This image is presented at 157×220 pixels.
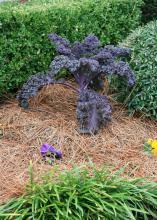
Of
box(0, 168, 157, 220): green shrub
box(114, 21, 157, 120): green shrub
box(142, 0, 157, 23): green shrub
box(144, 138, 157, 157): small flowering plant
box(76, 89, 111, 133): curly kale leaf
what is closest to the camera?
box(0, 168, 157, 220): green shrub

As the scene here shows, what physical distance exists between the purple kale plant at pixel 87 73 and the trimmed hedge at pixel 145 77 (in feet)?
0.71

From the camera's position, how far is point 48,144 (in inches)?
174

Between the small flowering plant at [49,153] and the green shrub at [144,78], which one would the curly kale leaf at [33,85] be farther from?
the green shrub at [144,78]

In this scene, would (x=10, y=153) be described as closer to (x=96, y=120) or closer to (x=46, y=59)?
(x=96, y=120)

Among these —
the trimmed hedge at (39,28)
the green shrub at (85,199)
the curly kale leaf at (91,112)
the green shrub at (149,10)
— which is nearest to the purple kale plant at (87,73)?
the curly kale leaf at (91,112)

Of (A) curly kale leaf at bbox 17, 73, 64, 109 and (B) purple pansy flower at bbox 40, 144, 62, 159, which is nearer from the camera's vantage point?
(B) purple pansy flower at bbox 40, 144, 62, 159

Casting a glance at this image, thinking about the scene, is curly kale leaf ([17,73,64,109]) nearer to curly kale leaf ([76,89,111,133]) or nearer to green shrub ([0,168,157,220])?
curly kale leaf ([76,89,111,133])

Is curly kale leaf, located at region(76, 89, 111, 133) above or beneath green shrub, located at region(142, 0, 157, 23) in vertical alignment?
beneath

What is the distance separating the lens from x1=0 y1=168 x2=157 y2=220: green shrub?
135 inches

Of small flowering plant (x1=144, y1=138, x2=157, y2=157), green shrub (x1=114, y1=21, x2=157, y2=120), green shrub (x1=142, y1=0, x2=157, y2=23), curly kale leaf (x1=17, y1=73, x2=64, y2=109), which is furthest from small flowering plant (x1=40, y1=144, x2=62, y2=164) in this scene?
green shrub (x1=142, y1=0, x2=157, y2=23)

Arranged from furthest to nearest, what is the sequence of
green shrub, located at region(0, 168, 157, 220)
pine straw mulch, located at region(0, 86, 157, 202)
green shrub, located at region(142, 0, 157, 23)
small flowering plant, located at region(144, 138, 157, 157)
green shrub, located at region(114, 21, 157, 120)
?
green shrub, located at region(142, 0, 157, 23), green shrub, located at region(114, 21, 157, 120), small flowering plant, located at region(144, 138, 157, 157), pine straw mulch, located at region(0, 86, 157, 202), green shrub, located at region(0, 168, 157, 220)

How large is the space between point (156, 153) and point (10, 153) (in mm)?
1347

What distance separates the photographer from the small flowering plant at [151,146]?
440 cm

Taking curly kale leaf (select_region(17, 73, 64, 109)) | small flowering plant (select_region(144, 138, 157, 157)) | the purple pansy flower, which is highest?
curly kale leaf (select_region(17, 73, 64, 109))
